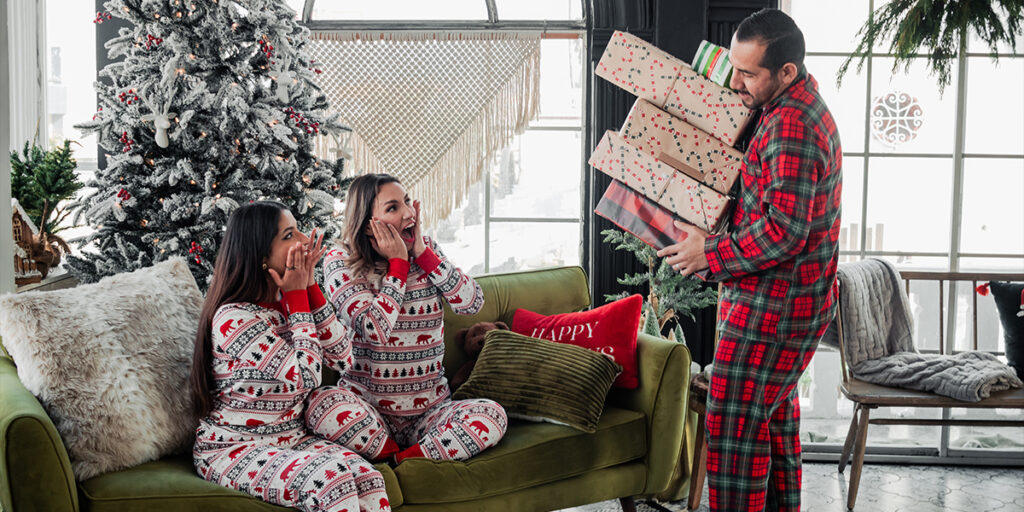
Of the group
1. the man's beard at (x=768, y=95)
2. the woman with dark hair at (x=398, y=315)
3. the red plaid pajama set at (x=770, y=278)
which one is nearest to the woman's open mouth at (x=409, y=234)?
the woman with dark hair at (x=398, y=315)

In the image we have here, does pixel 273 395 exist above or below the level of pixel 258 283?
below

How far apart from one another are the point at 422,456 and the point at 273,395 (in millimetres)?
425

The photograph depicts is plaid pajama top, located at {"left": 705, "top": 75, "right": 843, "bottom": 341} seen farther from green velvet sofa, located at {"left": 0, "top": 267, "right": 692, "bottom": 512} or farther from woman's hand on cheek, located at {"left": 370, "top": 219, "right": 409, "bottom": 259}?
woman's hand on cheek, located at {"left": 370, "top": 219, "right": 409, "bottom": 259}

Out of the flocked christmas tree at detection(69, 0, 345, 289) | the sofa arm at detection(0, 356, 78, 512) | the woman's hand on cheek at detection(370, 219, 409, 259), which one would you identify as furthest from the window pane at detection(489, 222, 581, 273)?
the sofa arm at detection(0, 356, 78, 512)

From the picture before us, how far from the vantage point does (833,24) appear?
3.45 meters

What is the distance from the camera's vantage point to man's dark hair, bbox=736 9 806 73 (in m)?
1.83

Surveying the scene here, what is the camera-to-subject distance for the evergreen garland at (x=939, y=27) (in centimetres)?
305

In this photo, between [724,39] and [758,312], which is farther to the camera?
[724,39]

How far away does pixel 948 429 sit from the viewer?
11.2 ft

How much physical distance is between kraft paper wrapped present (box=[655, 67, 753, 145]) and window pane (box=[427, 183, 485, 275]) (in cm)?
178

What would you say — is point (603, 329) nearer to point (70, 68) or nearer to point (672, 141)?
point (672, 141)

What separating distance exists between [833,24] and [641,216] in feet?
6.23

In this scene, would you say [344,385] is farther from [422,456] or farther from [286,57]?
[286,57]

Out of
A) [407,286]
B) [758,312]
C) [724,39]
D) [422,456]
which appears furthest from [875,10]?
[422,456]
